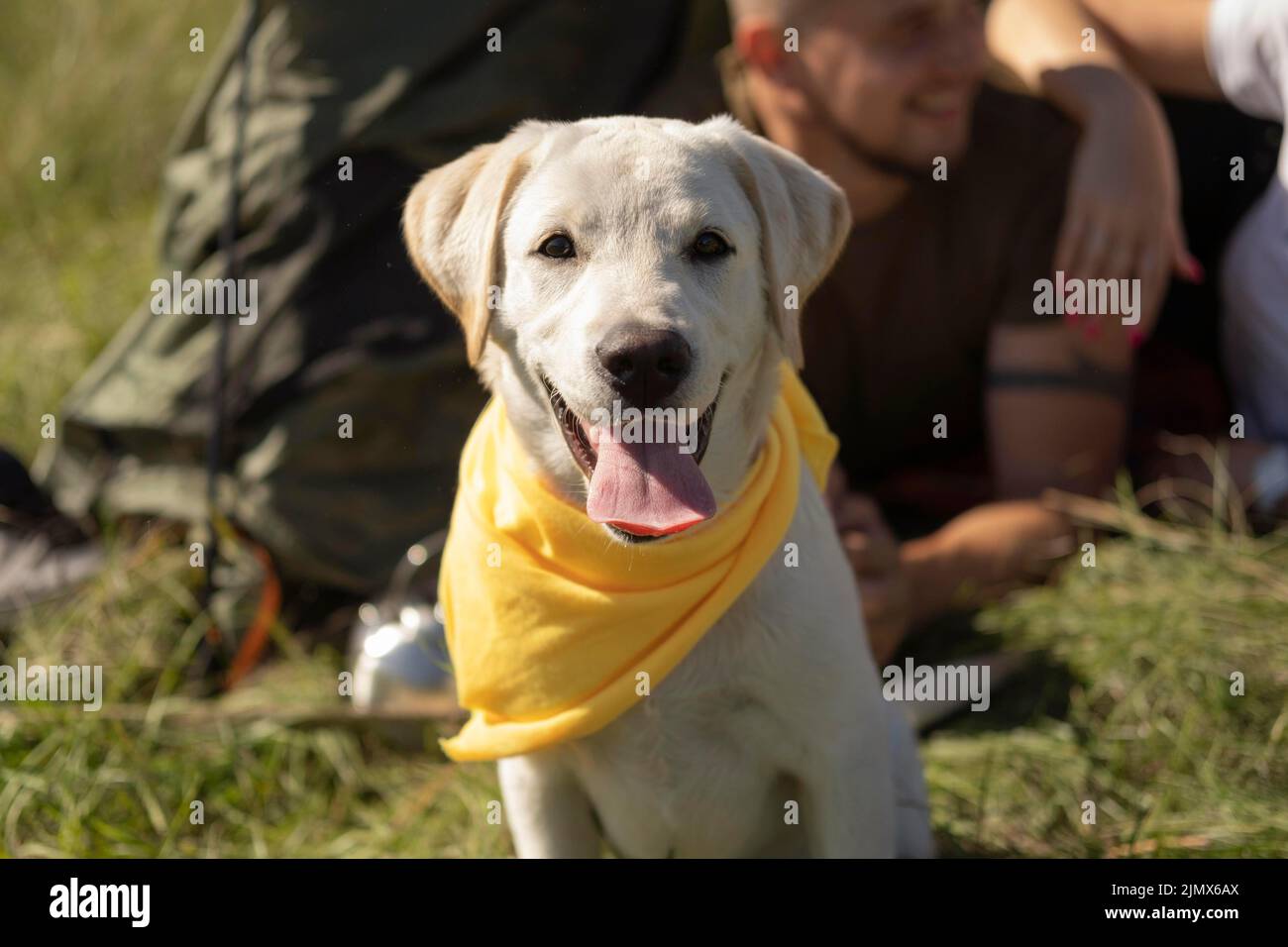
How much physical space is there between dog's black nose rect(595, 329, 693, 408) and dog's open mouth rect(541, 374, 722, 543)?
0.10m

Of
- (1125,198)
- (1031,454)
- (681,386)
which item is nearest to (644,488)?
(681,386)

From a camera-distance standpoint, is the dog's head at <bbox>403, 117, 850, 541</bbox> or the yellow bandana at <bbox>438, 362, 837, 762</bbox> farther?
the yellow bandana at <bbox>438, 362, 837, 762</bbox>

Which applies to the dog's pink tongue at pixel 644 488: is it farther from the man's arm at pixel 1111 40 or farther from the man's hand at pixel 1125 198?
the man's arm at pixel 1111 40

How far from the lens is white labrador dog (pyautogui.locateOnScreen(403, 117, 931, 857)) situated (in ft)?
7.70

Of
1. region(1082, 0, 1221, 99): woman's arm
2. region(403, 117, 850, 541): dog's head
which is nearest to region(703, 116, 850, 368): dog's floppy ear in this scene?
region(403, 117, 850, 541): dog's head

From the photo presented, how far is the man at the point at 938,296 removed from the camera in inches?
152

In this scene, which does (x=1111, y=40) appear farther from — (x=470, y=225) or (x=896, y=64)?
(x=470, y=225)

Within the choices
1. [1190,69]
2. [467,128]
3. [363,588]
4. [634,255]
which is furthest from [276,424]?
[1190,69]

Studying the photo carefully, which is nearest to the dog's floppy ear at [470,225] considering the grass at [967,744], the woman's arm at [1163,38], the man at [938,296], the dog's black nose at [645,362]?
the dog's black nose at [645,362]

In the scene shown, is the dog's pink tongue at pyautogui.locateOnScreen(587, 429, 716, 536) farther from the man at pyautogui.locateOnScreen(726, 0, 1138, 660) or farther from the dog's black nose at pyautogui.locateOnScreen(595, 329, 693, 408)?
the man at pyautogui.locateOnScreen(726, 0, 1138, 660)

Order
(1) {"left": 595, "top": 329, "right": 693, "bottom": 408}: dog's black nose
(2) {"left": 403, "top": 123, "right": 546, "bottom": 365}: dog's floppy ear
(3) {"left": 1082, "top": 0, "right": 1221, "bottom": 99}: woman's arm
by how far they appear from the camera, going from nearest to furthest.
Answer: (1) {"left": 595, "top": 329, "right": 693, "bottom": 408}: dog's black nose < (2) {"left": 403, "top": 123, "right": 546, "bottom": 365}: dog's floppy ear < (3) {"left": 1082, "top": 0, "right": 1221, "bottom": 99}: woman's arm

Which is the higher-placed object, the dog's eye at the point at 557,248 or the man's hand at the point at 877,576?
the dog's eye at the point at 557,248
